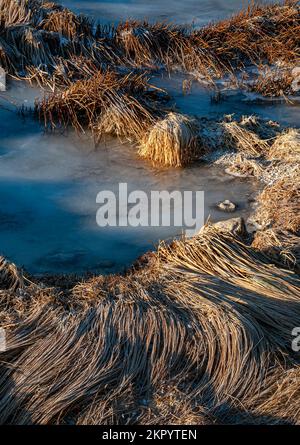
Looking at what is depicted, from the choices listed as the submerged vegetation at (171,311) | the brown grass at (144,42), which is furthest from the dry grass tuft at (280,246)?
the brown grass at (144,42)

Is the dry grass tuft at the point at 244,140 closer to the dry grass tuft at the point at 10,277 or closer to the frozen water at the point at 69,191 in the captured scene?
the frozen water at the point at 69,191

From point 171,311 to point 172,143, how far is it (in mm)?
2153

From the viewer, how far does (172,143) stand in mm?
5543

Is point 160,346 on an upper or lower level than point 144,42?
lower

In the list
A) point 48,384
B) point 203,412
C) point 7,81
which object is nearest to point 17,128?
point 7,81

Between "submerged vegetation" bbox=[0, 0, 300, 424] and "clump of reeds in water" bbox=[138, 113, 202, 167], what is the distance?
1 centimetres

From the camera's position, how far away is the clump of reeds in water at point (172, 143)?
5.55m

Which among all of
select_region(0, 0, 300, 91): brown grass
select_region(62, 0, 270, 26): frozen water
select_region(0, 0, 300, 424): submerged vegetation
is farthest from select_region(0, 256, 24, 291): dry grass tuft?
select_region(62, 0, 270, 26): frozen water

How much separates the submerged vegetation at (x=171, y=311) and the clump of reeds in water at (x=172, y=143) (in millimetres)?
11

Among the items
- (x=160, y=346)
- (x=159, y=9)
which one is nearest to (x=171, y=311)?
(x=160, y=346)

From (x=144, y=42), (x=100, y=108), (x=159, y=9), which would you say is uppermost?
(x=159, y=9)

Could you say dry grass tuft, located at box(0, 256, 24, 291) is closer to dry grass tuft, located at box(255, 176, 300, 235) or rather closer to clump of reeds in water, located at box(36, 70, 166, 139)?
dry grass tuft, located at box(255, 176, 300, 235)

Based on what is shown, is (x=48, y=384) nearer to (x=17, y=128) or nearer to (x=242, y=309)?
(x=242, y=309)

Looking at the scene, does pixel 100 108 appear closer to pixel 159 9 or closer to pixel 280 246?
pixel 280 246
